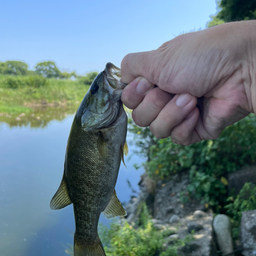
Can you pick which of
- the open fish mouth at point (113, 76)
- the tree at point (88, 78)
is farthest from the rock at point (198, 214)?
the tree at point (88, 78)

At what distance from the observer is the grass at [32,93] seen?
2.32 metres

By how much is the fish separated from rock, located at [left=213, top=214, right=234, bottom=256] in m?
1.73

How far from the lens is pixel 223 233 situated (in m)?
2.23

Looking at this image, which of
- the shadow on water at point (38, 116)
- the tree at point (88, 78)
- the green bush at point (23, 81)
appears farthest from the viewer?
the tree at point (88, 78)

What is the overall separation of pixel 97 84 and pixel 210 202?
7.54 feet

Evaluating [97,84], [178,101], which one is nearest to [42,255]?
[97,84]

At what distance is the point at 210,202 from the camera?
265 cm

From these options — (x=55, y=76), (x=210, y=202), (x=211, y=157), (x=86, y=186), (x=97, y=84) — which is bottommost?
(x=210, y=202)

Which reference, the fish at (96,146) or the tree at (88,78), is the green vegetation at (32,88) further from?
the fish at (96,146)

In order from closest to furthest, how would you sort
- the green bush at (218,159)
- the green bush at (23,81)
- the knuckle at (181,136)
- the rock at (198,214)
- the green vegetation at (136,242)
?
the knuckle at (181,136)
the green vegetation at (136,242)
the green bush at (23,81)
the rock at (198,214)
the green bush at (218,159)

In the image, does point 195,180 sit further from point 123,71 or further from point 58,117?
point 123,71

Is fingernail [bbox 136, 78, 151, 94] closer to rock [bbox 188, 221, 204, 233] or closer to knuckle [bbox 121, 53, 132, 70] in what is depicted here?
knuckle [bbox 121, 53, 132, 70]

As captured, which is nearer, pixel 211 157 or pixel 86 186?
pixel 86 186

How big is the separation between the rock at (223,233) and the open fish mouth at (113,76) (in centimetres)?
200
